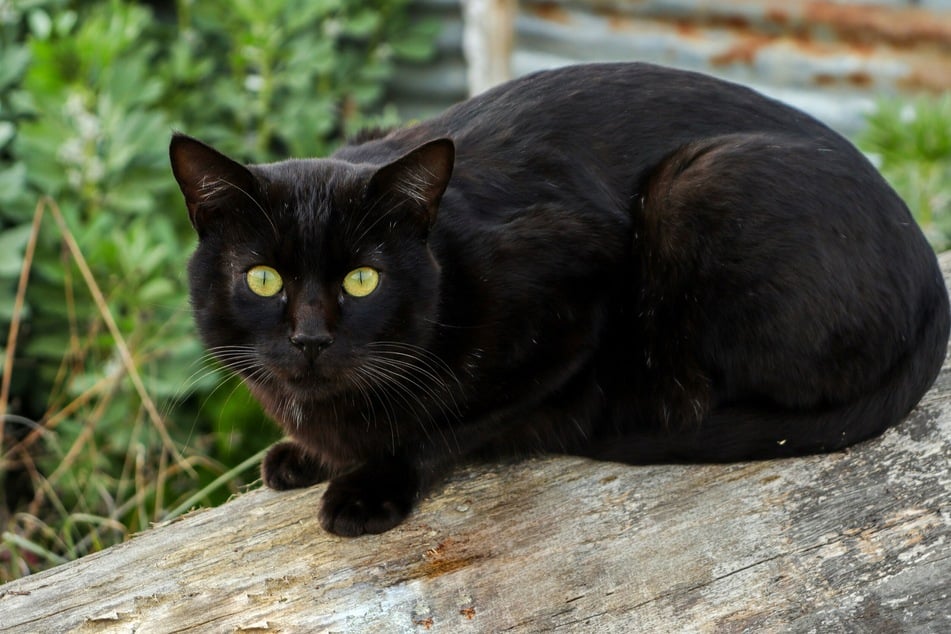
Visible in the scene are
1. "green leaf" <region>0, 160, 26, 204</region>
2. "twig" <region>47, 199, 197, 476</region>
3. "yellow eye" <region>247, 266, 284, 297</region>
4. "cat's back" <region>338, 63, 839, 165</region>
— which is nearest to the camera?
"yellow eye" <region>247, 266, 284, 297</region>

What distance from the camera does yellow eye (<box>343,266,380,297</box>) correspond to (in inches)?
79.9

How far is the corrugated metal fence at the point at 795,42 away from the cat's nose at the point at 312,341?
2.99m

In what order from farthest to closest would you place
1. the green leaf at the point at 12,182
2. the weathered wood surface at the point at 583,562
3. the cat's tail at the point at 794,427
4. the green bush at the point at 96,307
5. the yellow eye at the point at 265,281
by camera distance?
1. the green leaf at the point at 12,182
2. the green bush at the point at 96,307
3. the cat's tail at the point at 794,427
4. the yellow eye at the point at 265,281
5. the weathered wood surface at the point at 583,562

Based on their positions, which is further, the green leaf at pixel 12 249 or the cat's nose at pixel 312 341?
the green leaf at pixel 12 249

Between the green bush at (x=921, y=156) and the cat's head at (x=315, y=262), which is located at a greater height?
the cat's head at (x=315, y=262)

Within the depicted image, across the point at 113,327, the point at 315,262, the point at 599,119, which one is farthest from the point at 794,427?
the point at 113,327

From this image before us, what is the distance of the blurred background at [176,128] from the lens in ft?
11.3

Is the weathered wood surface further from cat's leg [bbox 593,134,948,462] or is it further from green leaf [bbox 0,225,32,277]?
green leaf [bbox 0,225,32,277]

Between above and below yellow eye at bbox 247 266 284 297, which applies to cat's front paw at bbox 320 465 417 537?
below

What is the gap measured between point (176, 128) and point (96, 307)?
2.38ft

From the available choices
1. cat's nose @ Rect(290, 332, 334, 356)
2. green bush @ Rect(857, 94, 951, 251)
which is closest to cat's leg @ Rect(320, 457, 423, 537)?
cat's nose @ Rect(290, 332, 334, 356)

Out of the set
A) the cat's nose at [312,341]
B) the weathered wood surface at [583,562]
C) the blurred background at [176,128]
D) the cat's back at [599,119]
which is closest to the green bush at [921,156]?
the blurred background at [176,128]

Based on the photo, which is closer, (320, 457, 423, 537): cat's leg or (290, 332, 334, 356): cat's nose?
(290, 332, 334, 356): cat's nose

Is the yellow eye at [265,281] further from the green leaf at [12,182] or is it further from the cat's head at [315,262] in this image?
the green leaf at [12,182]
